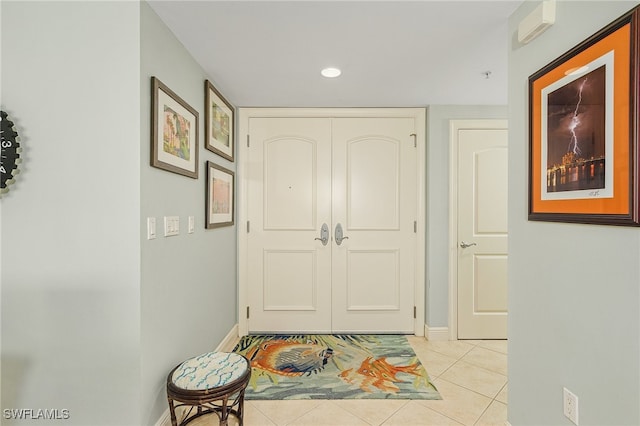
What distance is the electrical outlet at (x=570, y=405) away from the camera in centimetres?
132

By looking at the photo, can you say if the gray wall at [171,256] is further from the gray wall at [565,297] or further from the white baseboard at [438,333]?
the white baseboard at [438,333]

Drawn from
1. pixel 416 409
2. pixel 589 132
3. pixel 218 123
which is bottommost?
pixel 416 409

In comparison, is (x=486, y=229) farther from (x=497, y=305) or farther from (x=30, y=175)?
(x=30, y=175)

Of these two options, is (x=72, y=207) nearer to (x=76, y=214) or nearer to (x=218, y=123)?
(x=76, y=214)

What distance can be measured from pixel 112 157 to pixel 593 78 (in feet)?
6.59

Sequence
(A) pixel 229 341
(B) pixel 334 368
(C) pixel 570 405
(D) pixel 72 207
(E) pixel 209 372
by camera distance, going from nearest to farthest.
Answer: (C) pixel 570 405 < (D) pixel 72 207 < (E) pixel 209 372 < (B) pixel 334 368 < (A) pixel 229 341

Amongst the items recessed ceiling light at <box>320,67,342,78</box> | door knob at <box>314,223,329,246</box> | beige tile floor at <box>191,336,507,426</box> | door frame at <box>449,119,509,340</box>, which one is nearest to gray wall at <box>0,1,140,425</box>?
beige tile floor at <box>191,336,507,426</box>

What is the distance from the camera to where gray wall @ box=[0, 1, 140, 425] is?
1561 millimetres

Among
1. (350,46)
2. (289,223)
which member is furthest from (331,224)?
(350,46)

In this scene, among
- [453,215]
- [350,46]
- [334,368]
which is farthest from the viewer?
[453,215]

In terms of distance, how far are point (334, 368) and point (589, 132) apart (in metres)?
2.20

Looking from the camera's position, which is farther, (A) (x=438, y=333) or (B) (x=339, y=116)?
(B) (x=339, y=116)

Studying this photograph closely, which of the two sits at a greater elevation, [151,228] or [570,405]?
[151,228]

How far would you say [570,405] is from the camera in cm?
134
